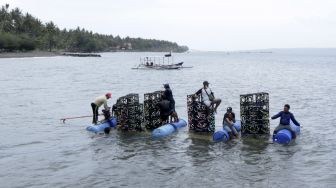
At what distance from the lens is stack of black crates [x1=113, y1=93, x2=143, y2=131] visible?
24688 mm

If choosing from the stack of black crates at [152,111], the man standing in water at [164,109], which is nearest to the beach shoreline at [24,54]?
the stack of black crates at [152,111]

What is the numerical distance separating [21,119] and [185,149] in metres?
15.7

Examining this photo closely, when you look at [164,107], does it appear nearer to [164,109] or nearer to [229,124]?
[164,109]

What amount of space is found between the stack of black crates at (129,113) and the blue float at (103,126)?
0.61m

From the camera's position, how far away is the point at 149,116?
25.3 m

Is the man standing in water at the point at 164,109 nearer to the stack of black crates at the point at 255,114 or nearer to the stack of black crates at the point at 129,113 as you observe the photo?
the stack of black crates at the point at 129,113

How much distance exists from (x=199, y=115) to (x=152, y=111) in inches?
109

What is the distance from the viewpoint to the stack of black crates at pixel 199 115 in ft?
77.7

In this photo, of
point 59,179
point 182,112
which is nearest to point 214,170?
point 59,179

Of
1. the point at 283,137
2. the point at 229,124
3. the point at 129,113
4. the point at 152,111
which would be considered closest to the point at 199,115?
the point at 229,124

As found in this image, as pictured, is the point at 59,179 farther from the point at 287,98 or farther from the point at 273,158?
the point at 287,98

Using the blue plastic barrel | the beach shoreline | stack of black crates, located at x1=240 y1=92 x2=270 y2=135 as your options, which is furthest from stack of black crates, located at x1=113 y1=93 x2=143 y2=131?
the beach shoreline

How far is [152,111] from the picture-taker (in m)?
25.2

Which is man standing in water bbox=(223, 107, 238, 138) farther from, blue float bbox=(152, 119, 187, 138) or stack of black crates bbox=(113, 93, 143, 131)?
stack of black crates bbox=(113, 93, 143, 131)
